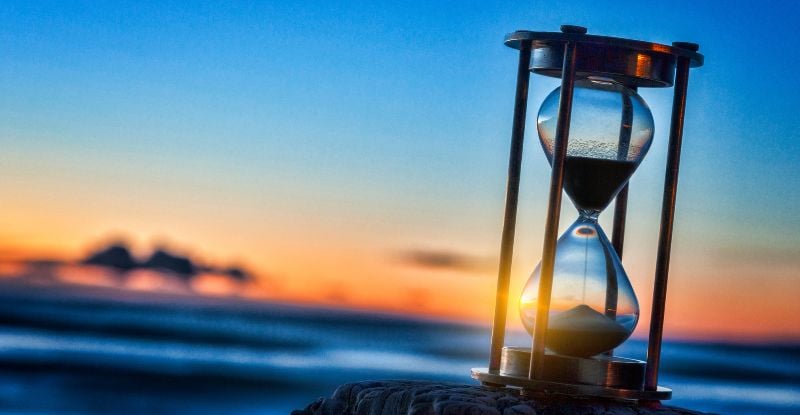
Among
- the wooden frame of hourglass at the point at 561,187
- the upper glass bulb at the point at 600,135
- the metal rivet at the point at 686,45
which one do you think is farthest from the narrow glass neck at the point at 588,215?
the metal rivet at the point at 686,45

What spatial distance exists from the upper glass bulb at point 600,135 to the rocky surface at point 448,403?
0.50m

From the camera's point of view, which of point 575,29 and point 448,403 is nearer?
point 448,403

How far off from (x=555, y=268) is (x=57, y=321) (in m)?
15.8

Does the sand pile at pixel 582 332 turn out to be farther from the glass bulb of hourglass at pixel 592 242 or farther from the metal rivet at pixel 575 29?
the metal rivet at pixel 575 29

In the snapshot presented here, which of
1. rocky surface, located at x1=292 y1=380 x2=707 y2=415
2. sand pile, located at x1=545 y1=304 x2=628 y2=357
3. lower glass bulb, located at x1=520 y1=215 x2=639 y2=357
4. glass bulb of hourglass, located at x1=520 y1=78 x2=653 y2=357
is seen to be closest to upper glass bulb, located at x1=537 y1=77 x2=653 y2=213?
glass bulb of hourglass, located at x1=520 y1=78 x2=653 y2=357

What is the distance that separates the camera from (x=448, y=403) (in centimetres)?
284

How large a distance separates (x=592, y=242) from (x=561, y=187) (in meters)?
0.18

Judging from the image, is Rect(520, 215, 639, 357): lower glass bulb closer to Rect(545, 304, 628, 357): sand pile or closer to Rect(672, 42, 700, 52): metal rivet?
Rect(545, 304, 628, 357): sand pile

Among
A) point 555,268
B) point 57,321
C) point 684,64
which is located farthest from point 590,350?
point 57,321

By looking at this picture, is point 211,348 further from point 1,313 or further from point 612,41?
point 612,41

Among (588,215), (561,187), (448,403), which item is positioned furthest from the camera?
(588,215)

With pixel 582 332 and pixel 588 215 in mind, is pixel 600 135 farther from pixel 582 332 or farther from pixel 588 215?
pixel 582 332

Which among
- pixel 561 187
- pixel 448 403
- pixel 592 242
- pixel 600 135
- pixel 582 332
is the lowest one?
pixel 448 403

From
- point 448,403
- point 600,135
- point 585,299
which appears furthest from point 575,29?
point 448,403
